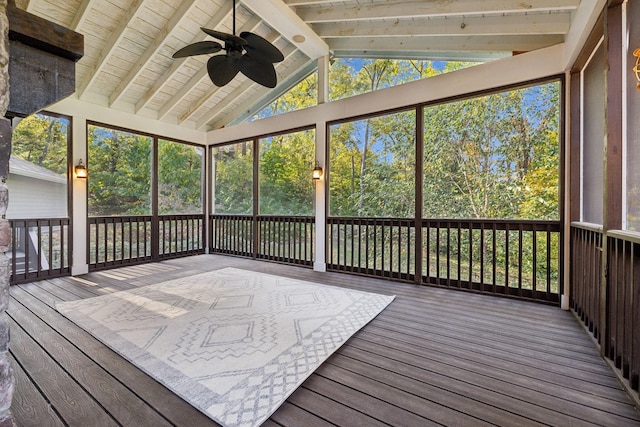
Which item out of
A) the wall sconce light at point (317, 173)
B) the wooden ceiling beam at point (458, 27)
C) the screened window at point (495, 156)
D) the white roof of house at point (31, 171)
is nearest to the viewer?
the wooden ceiling beam at point (458, 27)

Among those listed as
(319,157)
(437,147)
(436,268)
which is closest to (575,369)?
(436,268)

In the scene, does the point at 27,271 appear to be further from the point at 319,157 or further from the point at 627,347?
the point at 627,347

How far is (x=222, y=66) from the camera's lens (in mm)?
3174

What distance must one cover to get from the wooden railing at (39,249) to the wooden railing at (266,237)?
8.92ft

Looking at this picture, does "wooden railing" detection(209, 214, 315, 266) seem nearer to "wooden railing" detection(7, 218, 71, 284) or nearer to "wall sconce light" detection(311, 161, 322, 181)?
"wall sconce light" detection(311, 161, 322, 181)

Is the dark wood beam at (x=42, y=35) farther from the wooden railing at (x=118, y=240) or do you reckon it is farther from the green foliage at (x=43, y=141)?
the wooden railing at (x=118, y=240)

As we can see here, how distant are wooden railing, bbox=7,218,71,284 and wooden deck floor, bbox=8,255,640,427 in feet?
6.24

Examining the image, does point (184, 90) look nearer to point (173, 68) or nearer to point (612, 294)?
point (173, 68)

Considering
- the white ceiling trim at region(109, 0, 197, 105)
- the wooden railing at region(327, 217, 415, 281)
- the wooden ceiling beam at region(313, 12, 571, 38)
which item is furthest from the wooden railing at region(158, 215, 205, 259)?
the wooden ceiling beam at region(313, 12, 571, 38)

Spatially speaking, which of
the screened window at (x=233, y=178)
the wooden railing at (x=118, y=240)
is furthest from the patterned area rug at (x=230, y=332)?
the screened window at (x=233, y=178)

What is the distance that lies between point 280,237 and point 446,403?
4530 mm

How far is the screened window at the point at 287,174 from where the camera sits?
561 centimetres

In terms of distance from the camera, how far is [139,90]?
539cm

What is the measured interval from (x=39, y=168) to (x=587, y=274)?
7.10 meters
